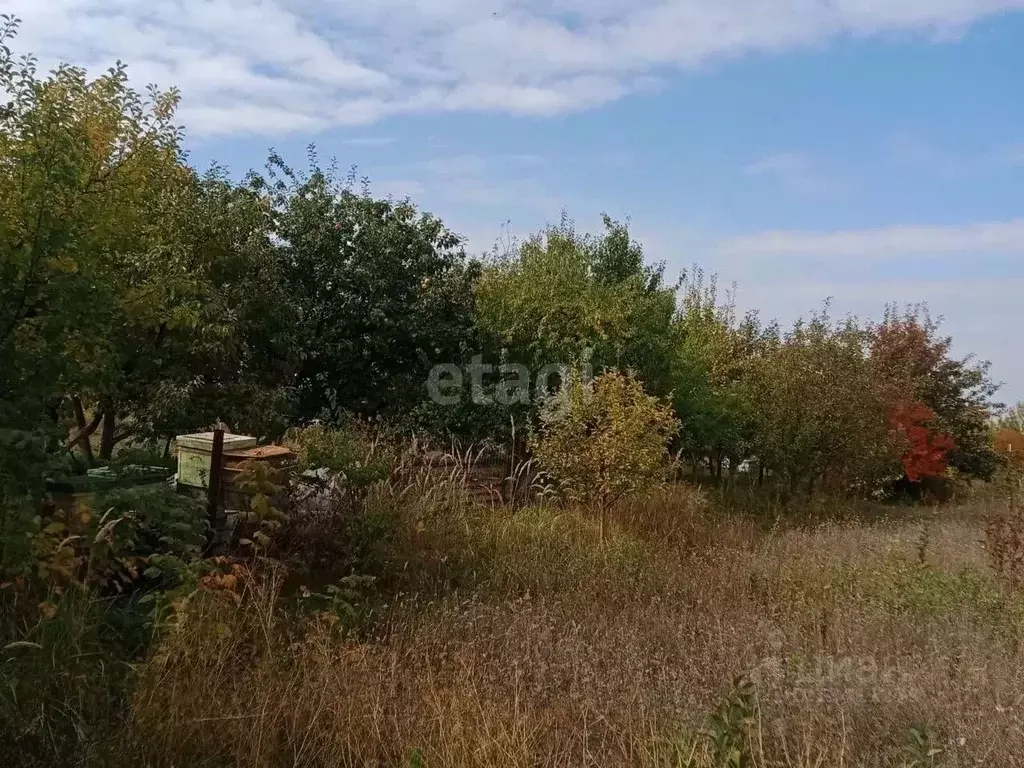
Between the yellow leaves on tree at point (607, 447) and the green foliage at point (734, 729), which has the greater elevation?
the yellow leaves on tree at point (607, 447)

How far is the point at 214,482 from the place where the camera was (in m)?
6.05

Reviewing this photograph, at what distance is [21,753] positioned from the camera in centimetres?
292

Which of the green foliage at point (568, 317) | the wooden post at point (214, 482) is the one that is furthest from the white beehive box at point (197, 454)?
the green foliage at point (568, 317)

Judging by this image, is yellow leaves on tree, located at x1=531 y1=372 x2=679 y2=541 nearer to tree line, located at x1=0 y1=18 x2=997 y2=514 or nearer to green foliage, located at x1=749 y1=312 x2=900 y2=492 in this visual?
tree line, located at x1=0 y1=18 x2=997 y2=514

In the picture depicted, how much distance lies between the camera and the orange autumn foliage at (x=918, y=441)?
15.5 metres

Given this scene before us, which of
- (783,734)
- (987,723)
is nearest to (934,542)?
(987,723)

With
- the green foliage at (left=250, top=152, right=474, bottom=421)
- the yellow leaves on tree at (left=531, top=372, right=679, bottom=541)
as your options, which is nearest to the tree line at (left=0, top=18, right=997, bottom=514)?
the green foliage at (left=250, top=152, right=474, bottom=421)

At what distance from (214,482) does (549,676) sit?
3.22m

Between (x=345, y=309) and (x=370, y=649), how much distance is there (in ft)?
27.4

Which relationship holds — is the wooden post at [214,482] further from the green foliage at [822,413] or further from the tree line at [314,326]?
the green foliage at [822,413]

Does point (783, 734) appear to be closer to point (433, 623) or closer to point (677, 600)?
point (433, 623)

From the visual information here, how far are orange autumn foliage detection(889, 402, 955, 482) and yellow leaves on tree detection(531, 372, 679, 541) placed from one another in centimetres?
806

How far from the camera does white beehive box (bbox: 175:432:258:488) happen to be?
6.57 m

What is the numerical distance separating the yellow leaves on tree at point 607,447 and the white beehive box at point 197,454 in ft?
12.0
